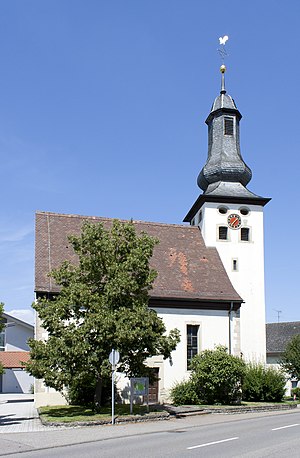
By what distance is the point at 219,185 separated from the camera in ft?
120

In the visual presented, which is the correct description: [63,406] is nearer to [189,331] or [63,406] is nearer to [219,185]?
[189,331]

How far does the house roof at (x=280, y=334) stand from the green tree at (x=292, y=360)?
68.8 ft

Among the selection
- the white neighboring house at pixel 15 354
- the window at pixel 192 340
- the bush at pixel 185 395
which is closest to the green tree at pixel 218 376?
the bush at pixel 185 395

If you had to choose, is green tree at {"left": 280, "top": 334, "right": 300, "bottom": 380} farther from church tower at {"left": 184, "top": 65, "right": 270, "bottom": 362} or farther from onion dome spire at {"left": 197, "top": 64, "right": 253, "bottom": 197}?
onion dome spire at {"left": 197, "top": 64, "right": 253, "bottom": 197}

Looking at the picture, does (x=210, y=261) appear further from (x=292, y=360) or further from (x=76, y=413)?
(x=76, y=413)

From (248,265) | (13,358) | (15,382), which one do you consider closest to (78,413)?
(248,265)

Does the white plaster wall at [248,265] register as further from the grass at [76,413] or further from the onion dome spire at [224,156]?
the grass at [76,413]

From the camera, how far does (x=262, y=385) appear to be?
30.4 meters

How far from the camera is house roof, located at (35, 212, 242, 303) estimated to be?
98.8 ft

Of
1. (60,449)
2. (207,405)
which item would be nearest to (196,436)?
(60,449)

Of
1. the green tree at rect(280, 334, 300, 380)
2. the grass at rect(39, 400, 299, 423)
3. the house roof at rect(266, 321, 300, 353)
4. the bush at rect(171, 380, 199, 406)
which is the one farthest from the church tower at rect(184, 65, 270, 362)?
the house roof at rect(266, 321, 300, 353)

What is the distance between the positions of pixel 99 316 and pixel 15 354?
2661 centimetres

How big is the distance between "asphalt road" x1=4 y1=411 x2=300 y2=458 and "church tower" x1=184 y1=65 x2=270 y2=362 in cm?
1607

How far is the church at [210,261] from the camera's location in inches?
1173
